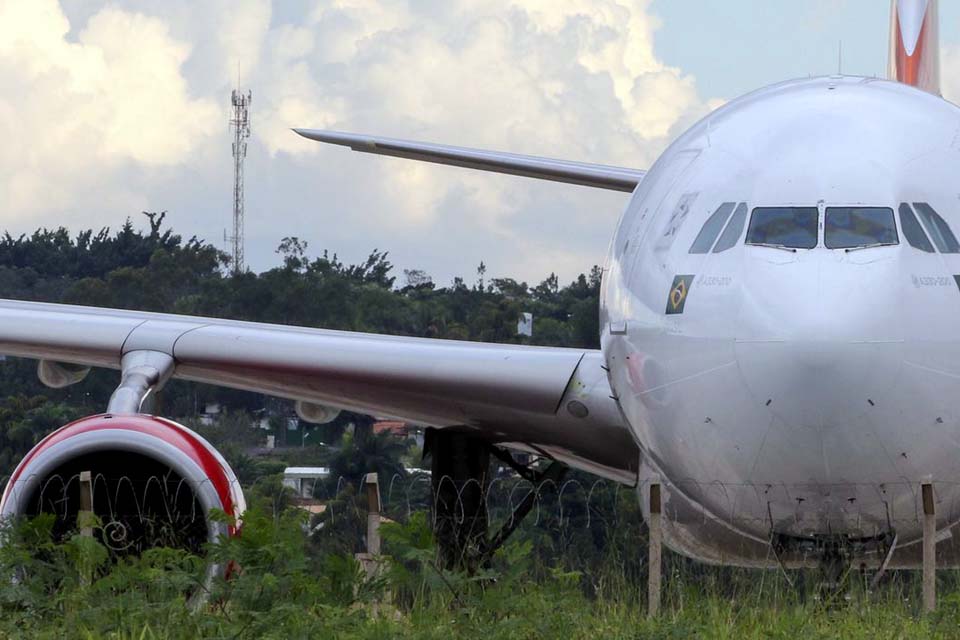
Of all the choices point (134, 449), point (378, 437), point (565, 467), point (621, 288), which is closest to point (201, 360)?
point (134, 449)

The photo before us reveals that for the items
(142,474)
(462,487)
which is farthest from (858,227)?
(462,487)

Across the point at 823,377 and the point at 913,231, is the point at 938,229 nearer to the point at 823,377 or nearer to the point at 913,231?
the point at 913,231

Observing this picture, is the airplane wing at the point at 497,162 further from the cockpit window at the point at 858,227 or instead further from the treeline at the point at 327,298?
the treeline at the point at 327,298

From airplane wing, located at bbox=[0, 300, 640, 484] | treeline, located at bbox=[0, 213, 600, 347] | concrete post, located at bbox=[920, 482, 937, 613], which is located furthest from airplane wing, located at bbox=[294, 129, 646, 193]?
treeline, located at bbox=[0, 213, 600, 347]

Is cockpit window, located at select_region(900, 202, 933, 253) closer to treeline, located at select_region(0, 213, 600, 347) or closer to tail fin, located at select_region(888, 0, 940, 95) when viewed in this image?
tail fin, located at select_region(888, 0, 940, 95)

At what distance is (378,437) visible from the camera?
42344 millimetres

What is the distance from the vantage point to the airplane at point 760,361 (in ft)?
23.8

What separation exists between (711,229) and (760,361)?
1109 mm

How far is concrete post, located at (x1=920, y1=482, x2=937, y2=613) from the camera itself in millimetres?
7645

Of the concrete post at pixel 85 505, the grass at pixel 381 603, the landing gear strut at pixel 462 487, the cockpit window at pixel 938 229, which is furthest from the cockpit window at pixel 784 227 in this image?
the landing gear strut at pixel 462 487

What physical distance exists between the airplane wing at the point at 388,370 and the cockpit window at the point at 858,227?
9.22ft

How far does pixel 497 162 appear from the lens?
41.9 feet

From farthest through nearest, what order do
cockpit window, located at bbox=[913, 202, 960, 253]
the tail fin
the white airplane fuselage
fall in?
the tail fin, cockpit window, located at bbox=[913, 202, 960, 253], the white airplane fuselage

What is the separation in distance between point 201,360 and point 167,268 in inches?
1971
